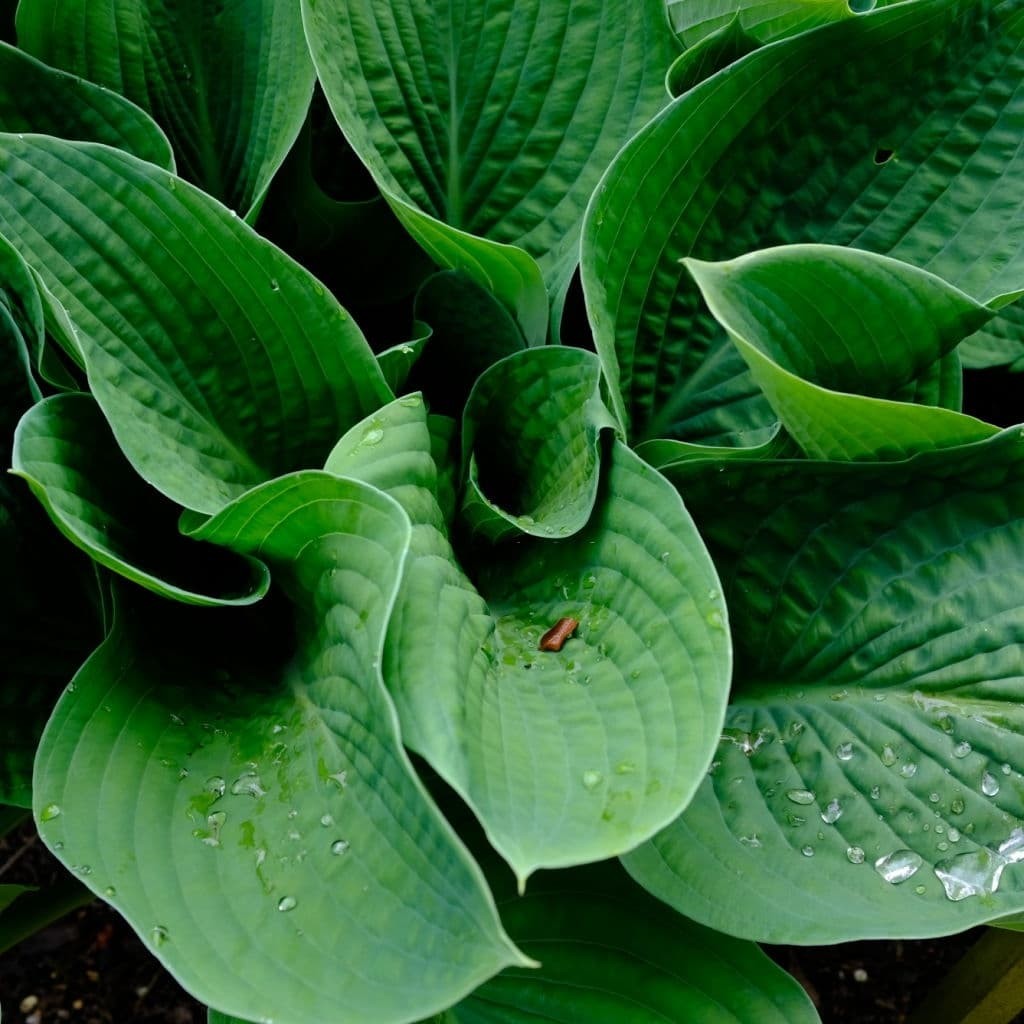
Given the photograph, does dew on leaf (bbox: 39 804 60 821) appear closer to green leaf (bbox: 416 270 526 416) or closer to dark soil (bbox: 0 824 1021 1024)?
green leaf (bbox: 416 270 526 416)

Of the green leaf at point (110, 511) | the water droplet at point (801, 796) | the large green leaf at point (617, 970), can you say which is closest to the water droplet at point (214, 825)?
the green leaf at point (110, 511)

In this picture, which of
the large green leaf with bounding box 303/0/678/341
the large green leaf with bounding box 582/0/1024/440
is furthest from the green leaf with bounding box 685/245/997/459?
the large green leaf with bounding box 303/0/678/341

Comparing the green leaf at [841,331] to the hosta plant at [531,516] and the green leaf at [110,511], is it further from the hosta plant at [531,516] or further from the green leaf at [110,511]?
the green leaf at [110,511]

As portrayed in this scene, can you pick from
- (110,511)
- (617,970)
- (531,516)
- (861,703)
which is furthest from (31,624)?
(861,703)

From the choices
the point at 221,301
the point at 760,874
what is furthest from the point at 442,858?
the point at 221,301

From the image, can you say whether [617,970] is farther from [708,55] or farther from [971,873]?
[708,55]
